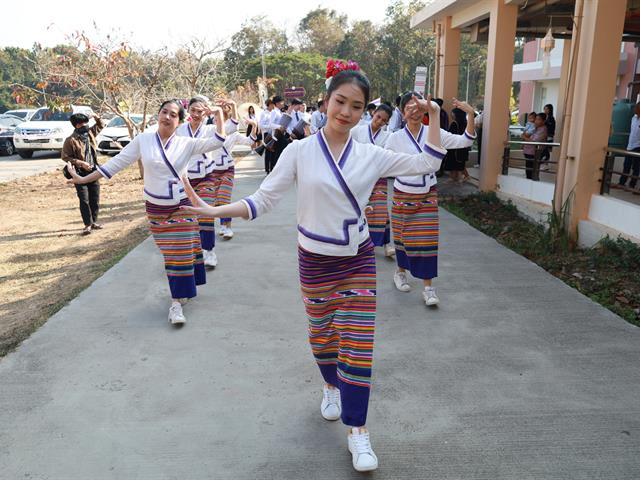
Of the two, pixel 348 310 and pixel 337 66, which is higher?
pixel 337 66

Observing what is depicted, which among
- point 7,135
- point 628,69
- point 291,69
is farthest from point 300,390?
point 291,69

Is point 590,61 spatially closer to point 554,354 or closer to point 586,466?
point 554,354

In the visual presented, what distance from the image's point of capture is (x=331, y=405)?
10.4 feet

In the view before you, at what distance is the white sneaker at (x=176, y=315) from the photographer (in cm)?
Answer: 450

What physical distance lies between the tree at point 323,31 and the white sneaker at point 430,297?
47167 mm

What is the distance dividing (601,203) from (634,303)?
1848mm

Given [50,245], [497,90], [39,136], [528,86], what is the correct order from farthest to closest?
[528,86], [39,136], [497,90], [50,245]

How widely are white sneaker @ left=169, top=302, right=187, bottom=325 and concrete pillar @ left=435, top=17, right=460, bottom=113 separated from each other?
9.47 meters

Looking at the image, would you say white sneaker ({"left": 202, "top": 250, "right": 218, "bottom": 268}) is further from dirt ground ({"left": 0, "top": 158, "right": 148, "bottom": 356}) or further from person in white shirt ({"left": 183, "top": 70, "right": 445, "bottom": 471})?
person in white shirt ({"left": 183, "top": 70, "right": 445, "bottom": 471})

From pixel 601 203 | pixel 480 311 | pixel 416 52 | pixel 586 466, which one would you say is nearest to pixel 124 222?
pixel 480 311

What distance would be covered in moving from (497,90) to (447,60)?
311 centimetres

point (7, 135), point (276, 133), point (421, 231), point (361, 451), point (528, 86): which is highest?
point (528, 86)

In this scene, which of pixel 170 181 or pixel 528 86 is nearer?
pixel 170 181

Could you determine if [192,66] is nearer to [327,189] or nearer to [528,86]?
[327,189]
